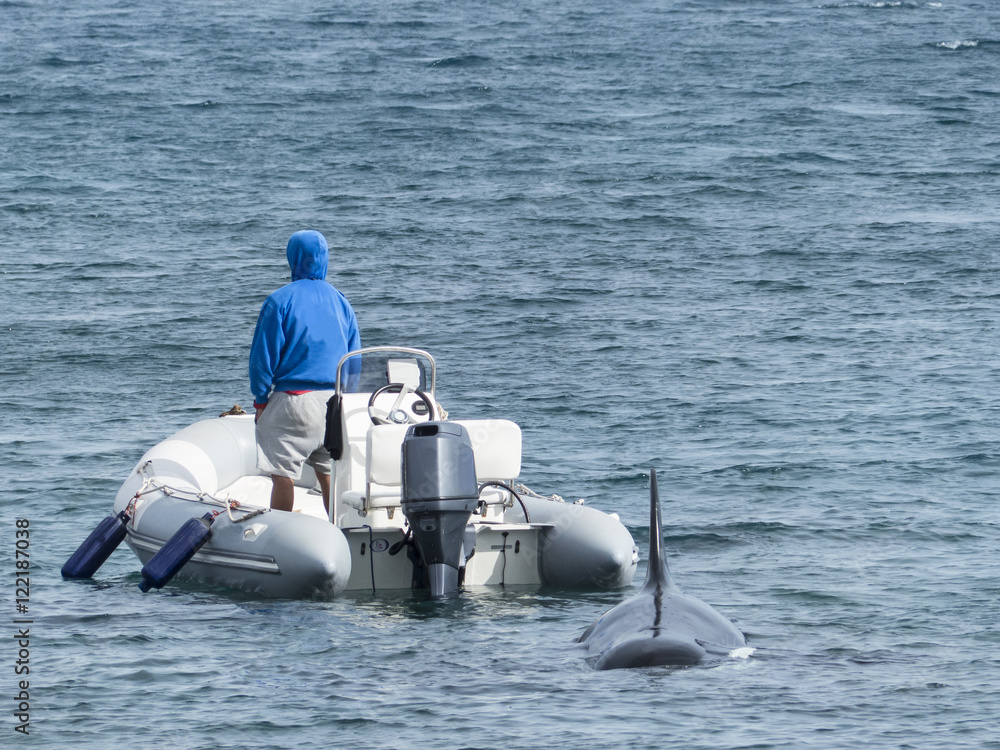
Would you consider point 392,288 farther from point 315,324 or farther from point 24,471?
point 315,324

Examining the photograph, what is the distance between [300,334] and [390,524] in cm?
131

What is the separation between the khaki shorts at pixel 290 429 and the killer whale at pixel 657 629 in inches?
91.3

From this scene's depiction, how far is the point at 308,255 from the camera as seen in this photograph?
29.5 ft

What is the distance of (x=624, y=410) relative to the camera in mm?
15297

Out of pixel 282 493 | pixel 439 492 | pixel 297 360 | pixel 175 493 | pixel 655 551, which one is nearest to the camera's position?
pixel 655 551

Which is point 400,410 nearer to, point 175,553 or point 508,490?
point 508,490

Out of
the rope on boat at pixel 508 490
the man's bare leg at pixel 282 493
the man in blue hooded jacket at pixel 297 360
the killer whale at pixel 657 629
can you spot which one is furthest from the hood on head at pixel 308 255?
the killer whale at pixel 657 629

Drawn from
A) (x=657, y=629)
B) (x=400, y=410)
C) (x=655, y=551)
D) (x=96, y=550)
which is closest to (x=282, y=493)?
(x=400, y=410)

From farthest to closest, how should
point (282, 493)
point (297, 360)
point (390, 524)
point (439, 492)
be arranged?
point (282, 493) < point (297, 360) < point (390, 524) < point (439, 492)

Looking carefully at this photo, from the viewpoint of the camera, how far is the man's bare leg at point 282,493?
9148 mm

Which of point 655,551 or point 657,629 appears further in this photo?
point 655,551

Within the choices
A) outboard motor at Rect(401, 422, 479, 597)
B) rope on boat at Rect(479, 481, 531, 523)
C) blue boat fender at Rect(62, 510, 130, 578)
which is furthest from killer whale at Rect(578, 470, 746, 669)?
blue boat fender at Rect(62, 510, 130, 578)

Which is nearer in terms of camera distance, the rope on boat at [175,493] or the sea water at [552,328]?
the sea water at [552,328]

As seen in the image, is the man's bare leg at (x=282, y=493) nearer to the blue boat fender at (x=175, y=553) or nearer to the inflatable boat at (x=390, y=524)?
the inflatable boat at (x=390, y=524)
